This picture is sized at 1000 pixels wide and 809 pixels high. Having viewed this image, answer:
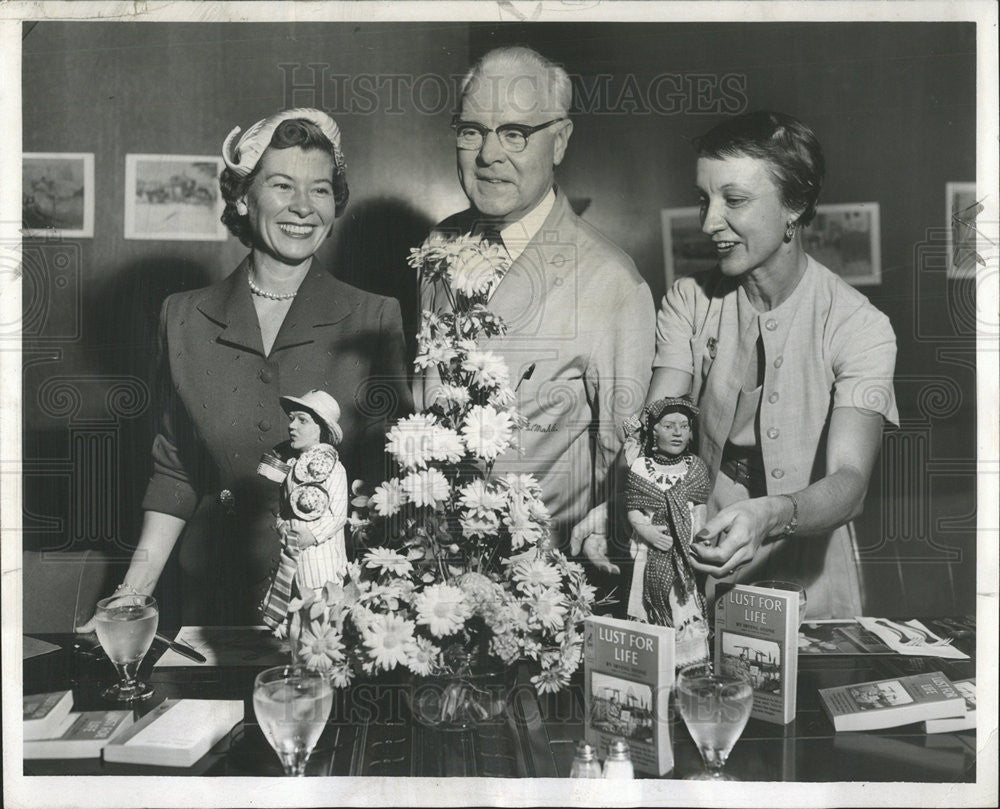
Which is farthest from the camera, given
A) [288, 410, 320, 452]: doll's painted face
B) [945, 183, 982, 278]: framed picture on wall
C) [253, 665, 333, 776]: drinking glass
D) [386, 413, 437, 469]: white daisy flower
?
[945, 183, 982, 278]: framed picture on wall

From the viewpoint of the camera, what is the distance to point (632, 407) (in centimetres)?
191

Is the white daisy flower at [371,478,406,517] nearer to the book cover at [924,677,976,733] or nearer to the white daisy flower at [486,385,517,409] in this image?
the white daisy flower at [486,385,517,409]

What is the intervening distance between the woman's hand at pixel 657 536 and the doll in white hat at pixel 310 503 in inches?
23.3

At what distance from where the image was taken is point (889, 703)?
1749 millimetres

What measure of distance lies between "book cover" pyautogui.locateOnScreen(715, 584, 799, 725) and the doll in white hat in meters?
0.76

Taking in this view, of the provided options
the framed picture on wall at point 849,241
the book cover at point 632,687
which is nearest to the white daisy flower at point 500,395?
the book cover at point 632,687

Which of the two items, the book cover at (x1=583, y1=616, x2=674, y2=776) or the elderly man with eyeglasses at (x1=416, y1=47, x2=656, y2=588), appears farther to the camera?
the elderly man with eyeglasses at (x1=416, y1=47, x2=656, y2=588)

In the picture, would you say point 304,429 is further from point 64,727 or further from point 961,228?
point 961,228

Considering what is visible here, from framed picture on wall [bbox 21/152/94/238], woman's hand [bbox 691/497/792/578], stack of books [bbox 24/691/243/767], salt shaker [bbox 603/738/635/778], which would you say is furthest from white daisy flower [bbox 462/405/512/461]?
framed picture on wall [bbox 21/152/94/238]

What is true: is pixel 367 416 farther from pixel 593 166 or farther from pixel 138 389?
pixel 593 166

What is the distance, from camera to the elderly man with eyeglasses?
6.24ft

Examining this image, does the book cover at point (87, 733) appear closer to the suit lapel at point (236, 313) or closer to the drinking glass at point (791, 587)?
the suit lapel at point (236, 313)

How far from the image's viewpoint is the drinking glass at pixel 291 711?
5.32 feet

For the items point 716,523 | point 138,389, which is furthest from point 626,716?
point 138,389
